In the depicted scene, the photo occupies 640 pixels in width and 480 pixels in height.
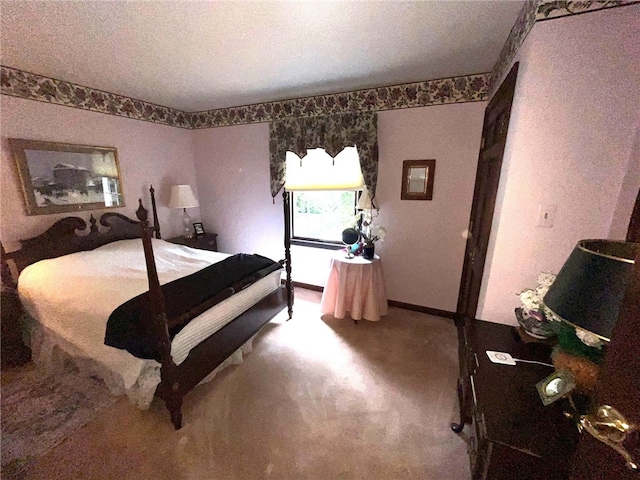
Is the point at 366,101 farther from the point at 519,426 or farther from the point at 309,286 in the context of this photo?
the point at 519,426

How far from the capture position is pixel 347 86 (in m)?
2.74

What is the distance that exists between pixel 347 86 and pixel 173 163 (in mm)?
2675

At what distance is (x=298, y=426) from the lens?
5.49 ft

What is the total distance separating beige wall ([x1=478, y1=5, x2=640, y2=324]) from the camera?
1.24 meters

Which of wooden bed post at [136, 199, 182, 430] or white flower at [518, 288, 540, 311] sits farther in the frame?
wooden bed post at [136, 199, 182, 430]

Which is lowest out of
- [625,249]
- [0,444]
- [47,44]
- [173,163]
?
[0,444]

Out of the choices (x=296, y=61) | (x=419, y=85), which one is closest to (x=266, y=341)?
(x=296, y=61)

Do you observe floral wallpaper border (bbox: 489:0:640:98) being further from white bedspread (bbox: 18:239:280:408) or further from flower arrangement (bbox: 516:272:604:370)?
white bedspread (bbox: 18:239:280:408)

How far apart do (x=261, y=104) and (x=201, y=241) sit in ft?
7.01

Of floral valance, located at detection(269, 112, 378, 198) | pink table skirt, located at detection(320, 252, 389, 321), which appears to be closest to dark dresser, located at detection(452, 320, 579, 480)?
pink table skirt, located at detection(320, 252, 389, 321)

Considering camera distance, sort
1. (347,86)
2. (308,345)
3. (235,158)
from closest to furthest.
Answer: (308,345) < (347,86) < (235,158)

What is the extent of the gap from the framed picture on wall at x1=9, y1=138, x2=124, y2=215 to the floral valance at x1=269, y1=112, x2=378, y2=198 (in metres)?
1.93

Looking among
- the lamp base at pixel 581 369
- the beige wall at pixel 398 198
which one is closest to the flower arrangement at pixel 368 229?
the beige wall at pixel 398 198

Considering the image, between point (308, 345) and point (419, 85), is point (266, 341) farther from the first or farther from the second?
point (419, 85)
